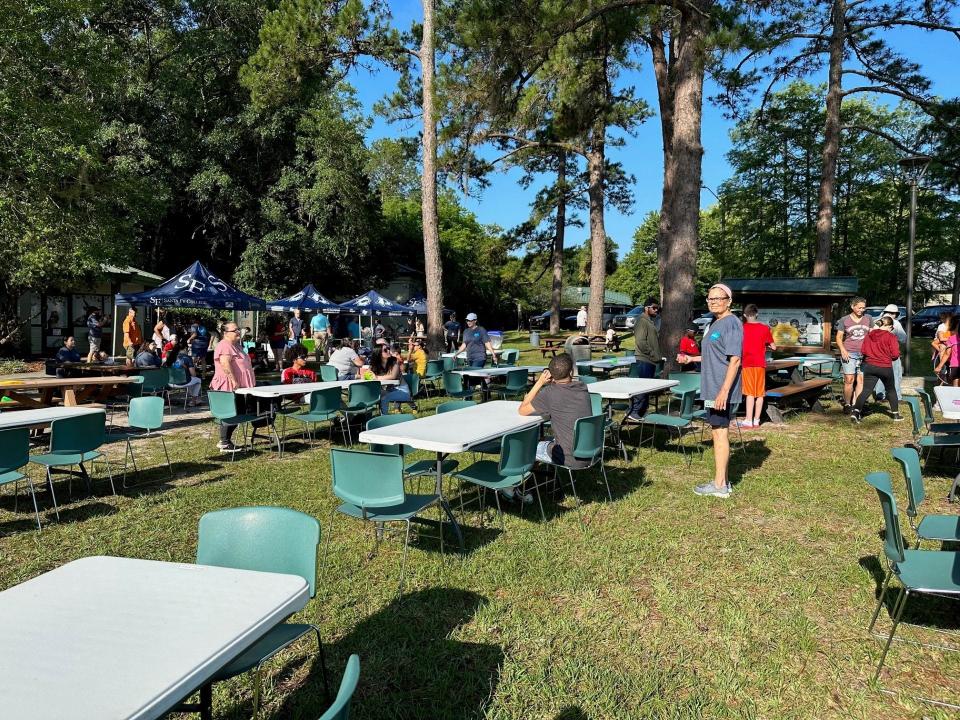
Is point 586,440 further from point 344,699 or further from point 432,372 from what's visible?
point 432,372

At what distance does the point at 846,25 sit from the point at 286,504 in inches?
769

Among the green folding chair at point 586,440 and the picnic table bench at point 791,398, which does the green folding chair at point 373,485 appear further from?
the picnic table bench at point 791,398

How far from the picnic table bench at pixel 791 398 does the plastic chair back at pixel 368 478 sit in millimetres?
7077

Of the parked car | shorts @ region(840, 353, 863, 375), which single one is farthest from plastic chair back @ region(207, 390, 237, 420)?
the parked car

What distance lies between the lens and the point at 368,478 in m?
3.68

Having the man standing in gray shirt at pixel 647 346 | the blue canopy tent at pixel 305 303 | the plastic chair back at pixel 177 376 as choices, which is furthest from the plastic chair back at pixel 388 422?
the blue canopy tent at pixel 305 303

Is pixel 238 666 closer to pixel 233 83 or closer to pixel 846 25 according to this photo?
pixel 846 25

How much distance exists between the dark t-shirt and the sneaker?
6.30 metres

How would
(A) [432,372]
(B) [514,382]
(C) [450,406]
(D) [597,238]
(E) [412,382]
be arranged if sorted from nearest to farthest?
(C) [450,406] < (E) [412,382] < (B) [514,382] < (A) [432,372] < (D) [597,238]

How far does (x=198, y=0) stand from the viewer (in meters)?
23.8

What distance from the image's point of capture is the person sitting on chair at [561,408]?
4.97 m

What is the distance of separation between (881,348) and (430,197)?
9.84 m

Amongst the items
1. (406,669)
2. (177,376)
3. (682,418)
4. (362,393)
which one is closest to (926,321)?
(682,418)

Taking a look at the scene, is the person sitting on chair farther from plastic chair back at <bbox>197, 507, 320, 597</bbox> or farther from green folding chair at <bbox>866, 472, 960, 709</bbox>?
plastic chair back at <bbox>197, 507, 320, 597</bbox>
